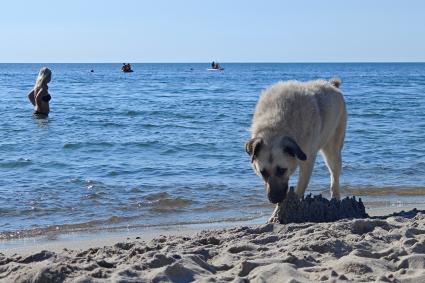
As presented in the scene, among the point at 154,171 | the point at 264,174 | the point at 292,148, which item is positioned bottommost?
the point at 154,171

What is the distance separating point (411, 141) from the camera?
16.4m

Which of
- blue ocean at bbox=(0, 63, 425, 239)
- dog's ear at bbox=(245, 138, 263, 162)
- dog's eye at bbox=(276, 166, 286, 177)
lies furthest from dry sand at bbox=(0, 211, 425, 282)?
blue ocean at bbox=(0, 63, 425, 239)

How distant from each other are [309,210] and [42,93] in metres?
15.8

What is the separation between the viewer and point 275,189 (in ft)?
22.6

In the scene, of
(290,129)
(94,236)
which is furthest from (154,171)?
(290,129)

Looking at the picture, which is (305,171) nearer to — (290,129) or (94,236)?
(290,129)

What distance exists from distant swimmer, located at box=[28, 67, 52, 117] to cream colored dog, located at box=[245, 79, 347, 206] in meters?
13.8

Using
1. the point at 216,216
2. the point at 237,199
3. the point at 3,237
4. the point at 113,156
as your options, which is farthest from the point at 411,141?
the point at 3,237

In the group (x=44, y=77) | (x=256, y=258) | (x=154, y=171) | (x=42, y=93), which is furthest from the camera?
(x=42, y=93)

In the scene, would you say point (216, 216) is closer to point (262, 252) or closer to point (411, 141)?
point (262, 252)

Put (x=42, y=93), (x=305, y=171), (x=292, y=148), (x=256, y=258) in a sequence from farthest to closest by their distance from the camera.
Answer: (x=42, y=93) → (x=305, y=171) → (x=292, y=148) → (x=256, y=258)

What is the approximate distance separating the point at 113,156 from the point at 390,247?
9030mm

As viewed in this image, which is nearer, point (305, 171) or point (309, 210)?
point (309, 210)

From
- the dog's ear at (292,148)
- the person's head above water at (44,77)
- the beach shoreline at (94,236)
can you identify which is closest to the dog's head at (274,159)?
the dog's ear at (292,148)
